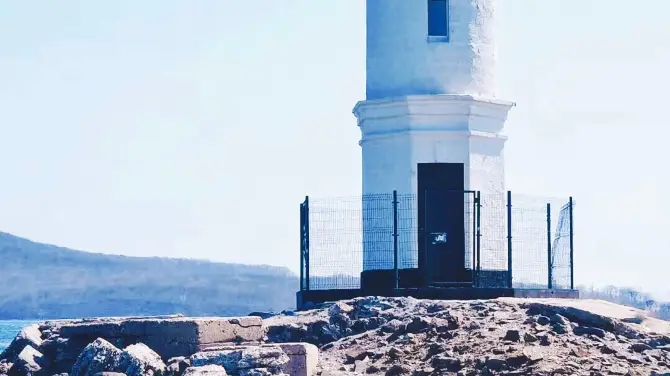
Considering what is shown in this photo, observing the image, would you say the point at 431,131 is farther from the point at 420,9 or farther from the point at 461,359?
the point at 461,359

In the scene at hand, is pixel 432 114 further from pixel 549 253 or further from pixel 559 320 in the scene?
pixel 559 320

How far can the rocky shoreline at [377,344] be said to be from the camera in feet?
55.0

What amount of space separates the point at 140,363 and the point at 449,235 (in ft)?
29.2

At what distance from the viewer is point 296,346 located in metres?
17.1

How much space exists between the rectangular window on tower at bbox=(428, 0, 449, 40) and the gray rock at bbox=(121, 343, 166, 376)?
9.95 meters

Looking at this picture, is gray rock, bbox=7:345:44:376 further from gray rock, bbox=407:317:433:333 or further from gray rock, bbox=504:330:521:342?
gray rock, bbox=504:330:521:342

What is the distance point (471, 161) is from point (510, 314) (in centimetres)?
566

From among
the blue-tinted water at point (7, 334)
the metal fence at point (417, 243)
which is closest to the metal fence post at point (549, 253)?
the metal fence at point (417, 243)

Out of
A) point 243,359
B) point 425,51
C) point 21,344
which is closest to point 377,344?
point 243,359

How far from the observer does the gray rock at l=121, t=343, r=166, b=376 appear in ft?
54.7

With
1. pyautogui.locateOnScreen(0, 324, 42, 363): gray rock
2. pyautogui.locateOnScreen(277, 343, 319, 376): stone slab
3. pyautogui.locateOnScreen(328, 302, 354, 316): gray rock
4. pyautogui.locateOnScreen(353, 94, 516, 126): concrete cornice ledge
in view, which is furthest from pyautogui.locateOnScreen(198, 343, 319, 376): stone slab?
pyautogui.locateOnScreen(353, 94, 516, 126): concrete cornice ledge

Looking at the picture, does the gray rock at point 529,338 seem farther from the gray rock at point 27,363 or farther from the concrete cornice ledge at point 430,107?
the concrete cornice ledge at point 430,107

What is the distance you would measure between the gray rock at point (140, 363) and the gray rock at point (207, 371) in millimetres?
642

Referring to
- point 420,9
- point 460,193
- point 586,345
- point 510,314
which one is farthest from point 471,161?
point 586,345
